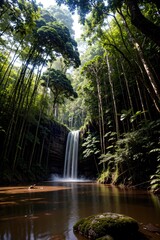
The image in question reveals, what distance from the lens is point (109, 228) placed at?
2818 millimetres

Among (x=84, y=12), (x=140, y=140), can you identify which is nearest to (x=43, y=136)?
(x=140, y=140)

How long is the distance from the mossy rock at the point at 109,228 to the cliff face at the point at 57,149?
16.6 m

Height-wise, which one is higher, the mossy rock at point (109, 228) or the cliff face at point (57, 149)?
the cliff face at point (57, 149)

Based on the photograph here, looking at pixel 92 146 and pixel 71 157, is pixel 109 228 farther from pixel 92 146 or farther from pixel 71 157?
pixel 71 157

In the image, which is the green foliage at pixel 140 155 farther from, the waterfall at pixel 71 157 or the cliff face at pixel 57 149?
the cliff face at pixel 57 149

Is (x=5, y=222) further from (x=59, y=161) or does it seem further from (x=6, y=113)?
(x=59, y=161)

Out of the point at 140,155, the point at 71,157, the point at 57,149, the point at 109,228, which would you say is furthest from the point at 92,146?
the point at 109,228

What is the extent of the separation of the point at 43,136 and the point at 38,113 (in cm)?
227

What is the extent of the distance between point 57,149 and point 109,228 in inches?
686

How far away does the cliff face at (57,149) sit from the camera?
64.1ft

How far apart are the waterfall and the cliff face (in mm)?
508

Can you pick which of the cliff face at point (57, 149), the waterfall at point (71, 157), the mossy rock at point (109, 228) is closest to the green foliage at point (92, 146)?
the waterfall at point (71, 157)

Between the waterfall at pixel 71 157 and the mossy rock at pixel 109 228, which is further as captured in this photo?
the waterfall at pixel 71 157

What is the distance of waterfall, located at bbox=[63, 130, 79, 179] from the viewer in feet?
62.1
